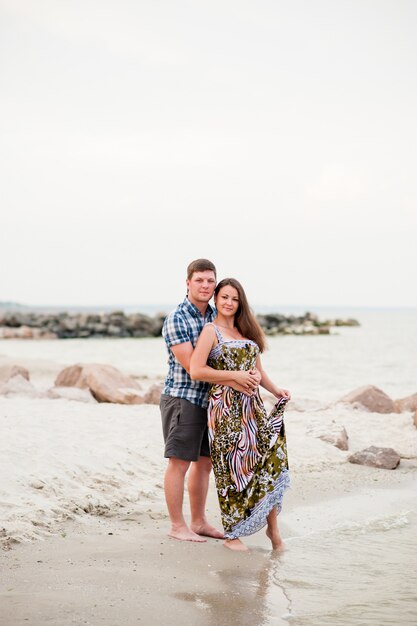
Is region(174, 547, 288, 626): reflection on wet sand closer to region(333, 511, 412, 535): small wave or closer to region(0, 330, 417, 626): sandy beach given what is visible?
region(0, 330, 417, 626): sandy beach

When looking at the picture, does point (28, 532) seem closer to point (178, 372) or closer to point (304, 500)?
point (178, 372)

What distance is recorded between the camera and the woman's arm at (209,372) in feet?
17.8

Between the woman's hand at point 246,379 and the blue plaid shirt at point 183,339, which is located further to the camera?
the blue plaid shirt at point 183,339

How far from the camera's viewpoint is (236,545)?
18.1 feet

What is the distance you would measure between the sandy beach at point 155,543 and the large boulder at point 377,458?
15 centimetres

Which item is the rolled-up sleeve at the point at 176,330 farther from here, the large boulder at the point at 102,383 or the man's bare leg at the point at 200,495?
the large boulder at the point at 102,383

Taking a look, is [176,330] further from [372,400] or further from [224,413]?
[372,400]

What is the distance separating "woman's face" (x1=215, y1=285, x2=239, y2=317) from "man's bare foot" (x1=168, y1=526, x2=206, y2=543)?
157cm

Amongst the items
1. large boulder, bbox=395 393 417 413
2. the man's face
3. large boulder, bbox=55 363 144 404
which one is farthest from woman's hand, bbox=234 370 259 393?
large boulder, bbox=395 393 417 413

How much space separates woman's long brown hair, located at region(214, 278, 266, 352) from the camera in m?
5.66

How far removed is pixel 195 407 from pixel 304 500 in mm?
2081

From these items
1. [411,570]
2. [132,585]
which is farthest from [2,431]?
[411,570]

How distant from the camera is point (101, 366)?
46.5ft

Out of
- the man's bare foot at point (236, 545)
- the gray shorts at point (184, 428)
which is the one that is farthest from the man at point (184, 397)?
the man's bare foot at point (236, 545)
